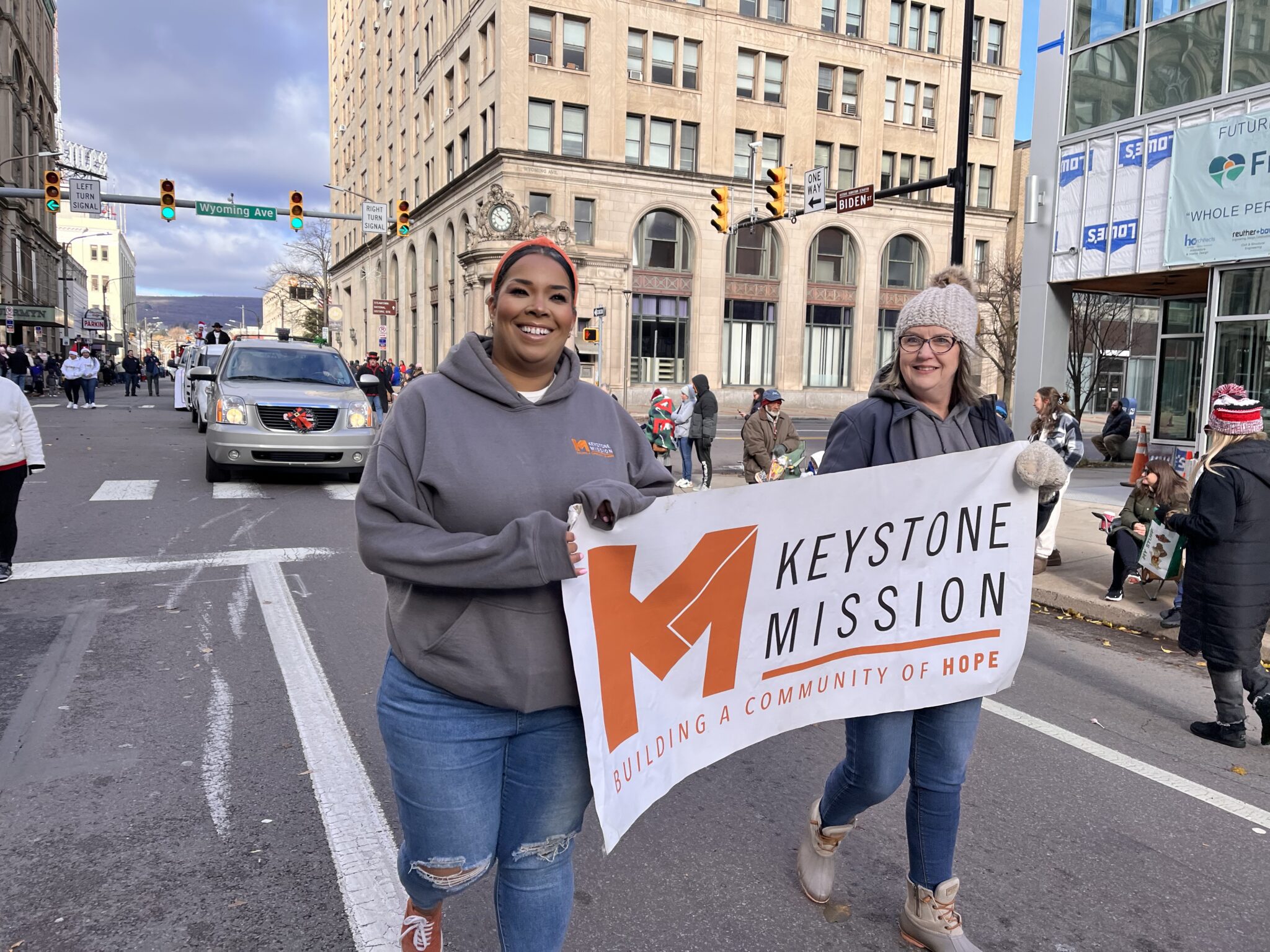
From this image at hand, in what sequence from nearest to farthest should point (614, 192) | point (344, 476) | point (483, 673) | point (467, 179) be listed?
point (483, 673) → point (344, 476) → point (614, 192) → point (467, 179)

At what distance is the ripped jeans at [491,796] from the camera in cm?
210

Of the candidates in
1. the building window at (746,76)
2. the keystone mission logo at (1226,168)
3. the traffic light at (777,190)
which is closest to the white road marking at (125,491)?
the traffic light at (777,190)

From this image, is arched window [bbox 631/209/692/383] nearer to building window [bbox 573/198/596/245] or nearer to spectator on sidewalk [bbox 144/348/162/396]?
building window [bbox 573/198/596/245]

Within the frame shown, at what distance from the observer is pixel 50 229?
79.6 metres

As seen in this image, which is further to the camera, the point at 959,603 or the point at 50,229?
the point at 50,229

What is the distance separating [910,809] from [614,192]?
3949 centimetres

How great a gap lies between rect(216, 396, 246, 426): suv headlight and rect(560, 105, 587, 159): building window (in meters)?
30.7

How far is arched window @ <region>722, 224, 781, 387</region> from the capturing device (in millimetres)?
42438

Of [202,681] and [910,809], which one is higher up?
[910,809]

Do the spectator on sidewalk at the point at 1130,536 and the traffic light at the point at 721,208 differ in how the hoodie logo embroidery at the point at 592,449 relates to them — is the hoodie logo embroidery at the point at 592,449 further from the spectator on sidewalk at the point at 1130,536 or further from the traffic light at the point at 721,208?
the traffic light at the point at 721,208

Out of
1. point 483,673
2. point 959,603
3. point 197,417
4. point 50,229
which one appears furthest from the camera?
point 50,229

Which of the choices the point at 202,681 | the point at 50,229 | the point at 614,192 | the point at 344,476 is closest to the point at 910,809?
the point at 202,681

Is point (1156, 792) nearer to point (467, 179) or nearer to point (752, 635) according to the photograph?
point (752, 635)

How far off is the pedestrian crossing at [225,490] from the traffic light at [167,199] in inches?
524
